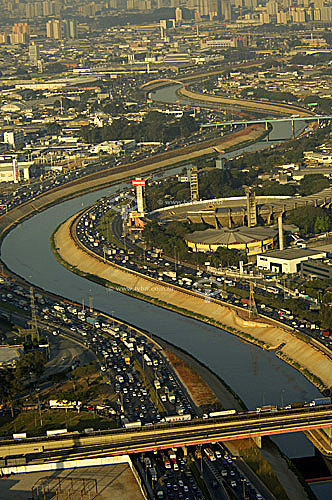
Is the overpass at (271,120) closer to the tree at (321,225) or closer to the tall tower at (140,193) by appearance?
the tall tower at (140,193)

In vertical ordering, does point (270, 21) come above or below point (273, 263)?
above

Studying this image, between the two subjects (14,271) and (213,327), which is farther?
(14,271)

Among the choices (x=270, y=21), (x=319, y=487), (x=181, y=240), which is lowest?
(x=319, y=487)

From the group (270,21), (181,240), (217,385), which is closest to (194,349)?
(217,385)

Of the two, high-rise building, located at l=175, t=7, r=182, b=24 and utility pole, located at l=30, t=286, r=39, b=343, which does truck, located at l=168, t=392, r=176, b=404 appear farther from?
high-rise building, located at l=175, t=7, r=182, b=24

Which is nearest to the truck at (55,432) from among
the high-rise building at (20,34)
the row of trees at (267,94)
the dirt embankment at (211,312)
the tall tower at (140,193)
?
the dirt embankment at (211,312)

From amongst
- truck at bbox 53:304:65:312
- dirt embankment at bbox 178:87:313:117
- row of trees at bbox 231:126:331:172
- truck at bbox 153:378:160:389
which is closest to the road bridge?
dirt embankment at bbox 178:87:313:117

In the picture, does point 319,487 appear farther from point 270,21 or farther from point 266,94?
point 270,21
